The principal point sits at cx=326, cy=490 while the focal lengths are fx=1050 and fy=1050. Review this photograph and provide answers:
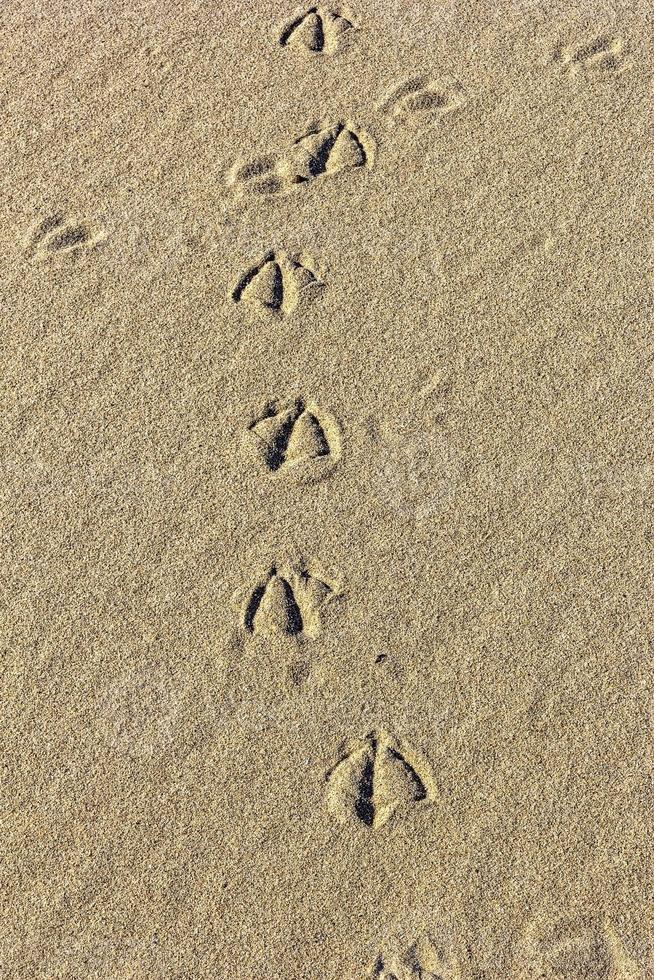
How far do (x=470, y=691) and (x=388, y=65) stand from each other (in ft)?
4.68

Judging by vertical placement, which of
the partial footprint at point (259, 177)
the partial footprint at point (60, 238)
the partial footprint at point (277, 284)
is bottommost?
the partial footprint at point (277, 284)

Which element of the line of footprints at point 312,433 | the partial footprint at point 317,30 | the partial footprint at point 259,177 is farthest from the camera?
the partial footprint at point 317,30

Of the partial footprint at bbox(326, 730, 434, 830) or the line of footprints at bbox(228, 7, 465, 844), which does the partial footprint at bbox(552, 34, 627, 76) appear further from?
the partial footprint at bbox(326, 730, 434, 830)

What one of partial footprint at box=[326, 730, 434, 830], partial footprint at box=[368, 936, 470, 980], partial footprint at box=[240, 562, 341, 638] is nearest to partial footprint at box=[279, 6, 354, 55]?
partial footprint at box=[240, 562, 341, 638]

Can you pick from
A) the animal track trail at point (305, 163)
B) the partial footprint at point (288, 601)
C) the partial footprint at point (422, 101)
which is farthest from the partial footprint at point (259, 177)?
the partial footprint at point (288, 601)

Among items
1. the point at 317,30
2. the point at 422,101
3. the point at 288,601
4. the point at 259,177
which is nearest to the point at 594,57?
the point at 422,101

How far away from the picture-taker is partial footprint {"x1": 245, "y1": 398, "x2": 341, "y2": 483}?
6.62 ft

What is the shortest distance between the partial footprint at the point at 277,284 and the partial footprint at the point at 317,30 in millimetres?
585

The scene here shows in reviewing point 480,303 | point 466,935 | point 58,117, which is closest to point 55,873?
point 466,935

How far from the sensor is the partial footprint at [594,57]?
2.35 meters

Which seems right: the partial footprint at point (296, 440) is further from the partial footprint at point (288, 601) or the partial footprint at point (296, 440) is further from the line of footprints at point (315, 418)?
the partial footprint at point (288, 601)

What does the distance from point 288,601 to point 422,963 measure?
0.64 m

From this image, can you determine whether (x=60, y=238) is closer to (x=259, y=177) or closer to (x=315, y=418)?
(x=259, y=177)

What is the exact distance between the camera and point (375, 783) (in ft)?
5.91
